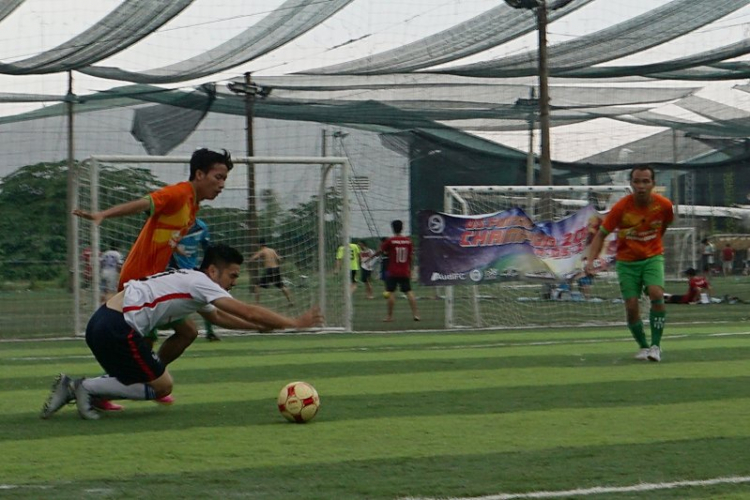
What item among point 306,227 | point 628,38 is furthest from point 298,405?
point 628,38

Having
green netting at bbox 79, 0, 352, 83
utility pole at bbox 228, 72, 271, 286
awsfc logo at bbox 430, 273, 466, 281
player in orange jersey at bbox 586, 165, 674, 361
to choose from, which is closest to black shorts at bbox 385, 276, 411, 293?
awsfc logo at bbox 430, 273, 466, 281

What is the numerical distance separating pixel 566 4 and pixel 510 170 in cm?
384

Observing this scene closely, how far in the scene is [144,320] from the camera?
740 cm

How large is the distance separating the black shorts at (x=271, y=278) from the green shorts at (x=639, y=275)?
26.0ft

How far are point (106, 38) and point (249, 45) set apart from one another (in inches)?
96.2

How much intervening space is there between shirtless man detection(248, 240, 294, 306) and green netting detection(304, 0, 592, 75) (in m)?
3.98

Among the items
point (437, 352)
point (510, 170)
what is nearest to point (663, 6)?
point (510, 170)

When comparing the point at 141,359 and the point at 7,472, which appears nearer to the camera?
the point at 7,472

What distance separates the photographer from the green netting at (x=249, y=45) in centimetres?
1934

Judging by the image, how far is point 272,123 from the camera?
71.6 feet

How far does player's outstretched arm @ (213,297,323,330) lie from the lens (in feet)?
20.6

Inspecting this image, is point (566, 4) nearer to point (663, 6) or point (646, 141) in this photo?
point (663, 6)

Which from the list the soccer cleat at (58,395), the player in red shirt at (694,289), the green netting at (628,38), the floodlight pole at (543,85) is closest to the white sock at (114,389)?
the soccer cleat at (58,395)

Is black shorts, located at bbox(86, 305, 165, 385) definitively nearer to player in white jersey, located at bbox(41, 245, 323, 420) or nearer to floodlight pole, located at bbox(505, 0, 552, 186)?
player in white jersey, located at bbox(41, 245, 323, 420)
